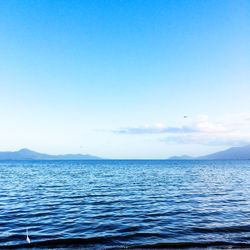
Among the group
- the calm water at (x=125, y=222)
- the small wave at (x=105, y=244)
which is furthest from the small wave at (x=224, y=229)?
the small wave at (x=105, y=244)

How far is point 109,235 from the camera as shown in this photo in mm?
19609

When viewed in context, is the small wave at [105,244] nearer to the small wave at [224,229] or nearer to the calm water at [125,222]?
the calm water at [125,222]

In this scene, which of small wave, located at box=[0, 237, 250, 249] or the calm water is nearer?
small wave, located at box=[0, 237, 250, 249]

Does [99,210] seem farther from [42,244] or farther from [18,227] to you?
[42,244]

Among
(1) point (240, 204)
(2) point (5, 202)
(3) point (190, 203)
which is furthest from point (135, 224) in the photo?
(2) point (5, 202)

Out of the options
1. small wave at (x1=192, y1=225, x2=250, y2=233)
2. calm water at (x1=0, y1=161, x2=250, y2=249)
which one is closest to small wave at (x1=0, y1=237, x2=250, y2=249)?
calm water at (x1=0, y1=161, x2=250, y2=249)

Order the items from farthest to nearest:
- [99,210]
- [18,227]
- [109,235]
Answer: [99,210] → [18,227] → [109,235]

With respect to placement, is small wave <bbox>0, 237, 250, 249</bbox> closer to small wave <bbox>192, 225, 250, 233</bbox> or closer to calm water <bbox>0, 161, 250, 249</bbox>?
calm water <bbox>0, 161, 250, 249</bbox>

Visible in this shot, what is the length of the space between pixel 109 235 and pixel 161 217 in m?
6.59

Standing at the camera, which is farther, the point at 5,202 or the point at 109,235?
the point at 5,202

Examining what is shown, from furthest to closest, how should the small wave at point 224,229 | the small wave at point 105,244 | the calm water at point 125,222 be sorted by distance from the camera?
the small wave at point 224,229 → the calm water at point 125,222 → the small wave at point 105,244

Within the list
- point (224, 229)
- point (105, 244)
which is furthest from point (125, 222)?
point (224, 229)

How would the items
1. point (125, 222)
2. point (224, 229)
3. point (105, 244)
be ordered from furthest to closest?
point (125, 222) < point (224, 229) < point (105, 244)

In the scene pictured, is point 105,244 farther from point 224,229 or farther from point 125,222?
point 224,229
